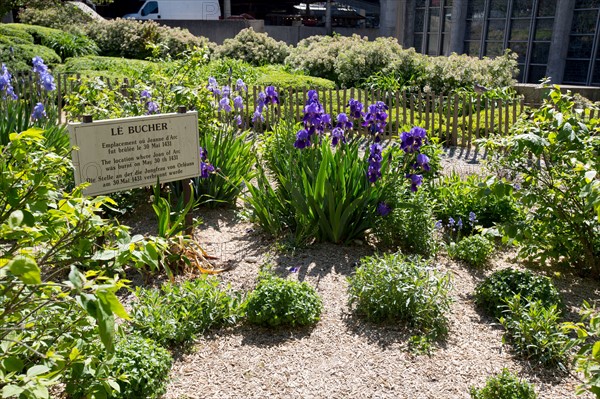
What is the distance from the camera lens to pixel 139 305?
12.7 ft

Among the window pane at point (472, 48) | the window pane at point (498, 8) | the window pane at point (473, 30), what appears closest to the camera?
the window pane at point (498, 8)

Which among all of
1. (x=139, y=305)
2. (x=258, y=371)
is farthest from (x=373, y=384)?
(x=139, y=305)

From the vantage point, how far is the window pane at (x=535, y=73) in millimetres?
Result: 18359

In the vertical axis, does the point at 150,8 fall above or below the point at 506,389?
above

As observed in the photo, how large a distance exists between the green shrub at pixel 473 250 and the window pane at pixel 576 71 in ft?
46.4

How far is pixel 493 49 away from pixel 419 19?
435cm

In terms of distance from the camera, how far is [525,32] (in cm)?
1845

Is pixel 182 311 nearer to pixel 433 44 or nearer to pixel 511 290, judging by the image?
pixel 511 290

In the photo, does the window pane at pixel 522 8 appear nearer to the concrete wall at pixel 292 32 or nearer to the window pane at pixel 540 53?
the window pane at pixel 540 53

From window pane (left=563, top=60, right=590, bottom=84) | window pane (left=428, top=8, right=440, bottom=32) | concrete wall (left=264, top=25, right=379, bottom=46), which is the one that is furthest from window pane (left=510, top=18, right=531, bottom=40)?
concrete wall (left=264, top=25, right=379, bottom=46)

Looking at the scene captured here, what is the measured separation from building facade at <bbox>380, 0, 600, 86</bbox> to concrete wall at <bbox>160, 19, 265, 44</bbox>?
802 centimetres

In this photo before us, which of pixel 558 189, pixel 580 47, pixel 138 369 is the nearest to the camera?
pixel 138 369

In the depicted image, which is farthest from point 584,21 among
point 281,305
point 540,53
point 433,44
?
point 281,305

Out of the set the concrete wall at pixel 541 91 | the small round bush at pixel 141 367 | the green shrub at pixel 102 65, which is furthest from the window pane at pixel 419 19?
the small round bush at pixel 141 367
